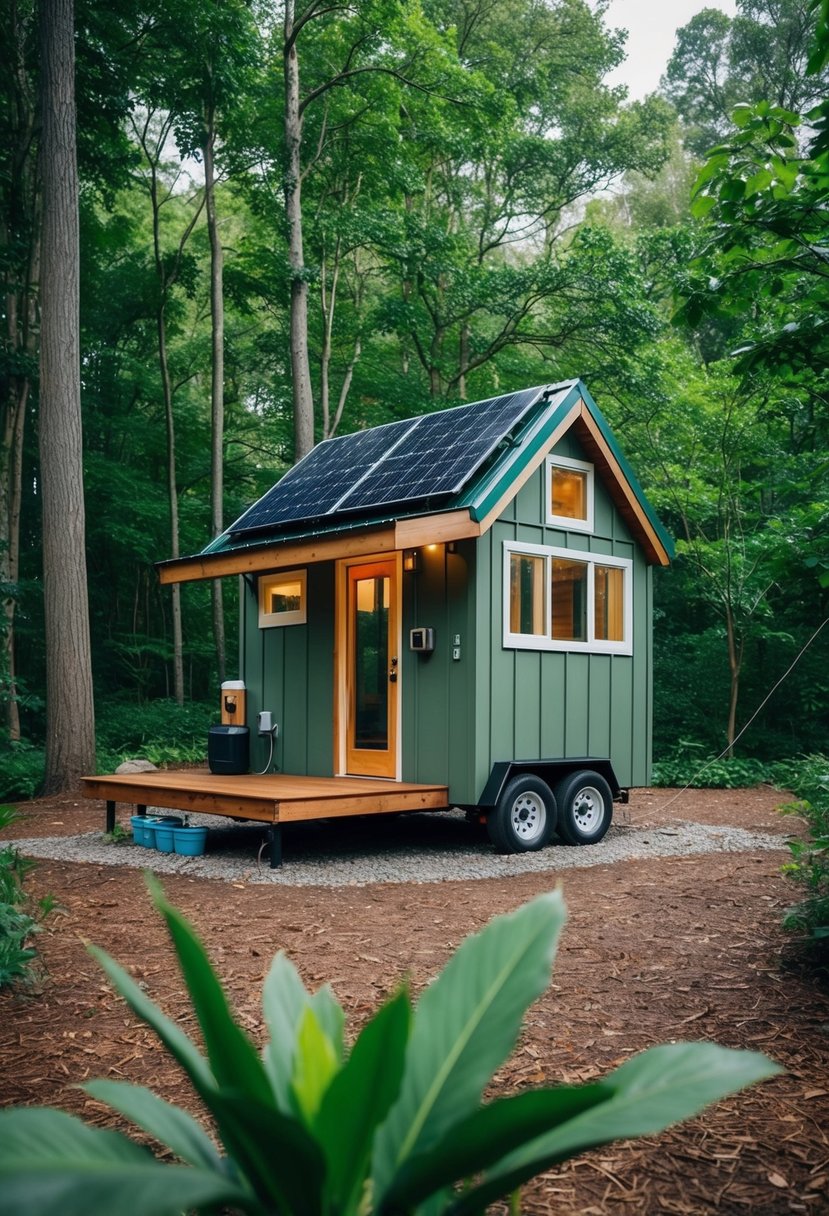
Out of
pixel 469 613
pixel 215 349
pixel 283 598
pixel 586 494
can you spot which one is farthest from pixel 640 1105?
pixel 215 349

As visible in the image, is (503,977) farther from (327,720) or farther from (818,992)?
(327,720)

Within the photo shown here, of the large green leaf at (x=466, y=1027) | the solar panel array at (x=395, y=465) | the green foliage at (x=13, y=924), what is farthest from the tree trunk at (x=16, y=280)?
the large green leaf at (x=466, y=1027)

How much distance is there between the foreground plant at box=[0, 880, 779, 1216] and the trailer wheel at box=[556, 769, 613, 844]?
→ 6993 mm

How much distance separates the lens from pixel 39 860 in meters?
7.04

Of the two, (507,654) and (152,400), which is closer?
(507,654)

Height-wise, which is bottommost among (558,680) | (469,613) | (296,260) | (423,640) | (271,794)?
(271,794)

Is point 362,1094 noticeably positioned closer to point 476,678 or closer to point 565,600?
point 476,678

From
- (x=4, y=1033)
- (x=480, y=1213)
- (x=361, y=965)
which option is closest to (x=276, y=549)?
(x=361, y=965)

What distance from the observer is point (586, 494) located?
8.98 meters

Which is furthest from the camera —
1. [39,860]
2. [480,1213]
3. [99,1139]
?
[39,860]

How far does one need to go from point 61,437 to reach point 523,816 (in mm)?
6799

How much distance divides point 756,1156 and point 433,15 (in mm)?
20277

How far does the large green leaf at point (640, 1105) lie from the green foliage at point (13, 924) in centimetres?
294

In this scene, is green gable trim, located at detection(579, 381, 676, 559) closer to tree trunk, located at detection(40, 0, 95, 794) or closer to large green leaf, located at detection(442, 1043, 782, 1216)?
tree trunk, located at detection(40, 0, 95, 794)
